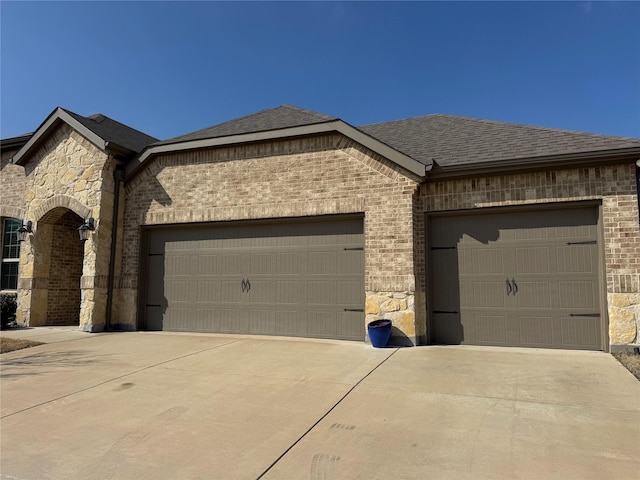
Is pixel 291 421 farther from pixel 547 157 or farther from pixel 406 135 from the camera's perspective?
pixel 406 135

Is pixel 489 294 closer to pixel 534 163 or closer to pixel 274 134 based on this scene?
pixel 534 163

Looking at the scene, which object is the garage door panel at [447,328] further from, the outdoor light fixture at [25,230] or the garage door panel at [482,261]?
the outdoor light fixture at [25,230]

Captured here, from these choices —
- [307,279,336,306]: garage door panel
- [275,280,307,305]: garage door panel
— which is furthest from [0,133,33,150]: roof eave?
[307,279,336,306]: garage door panel

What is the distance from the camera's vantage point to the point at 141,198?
1071 centimetres

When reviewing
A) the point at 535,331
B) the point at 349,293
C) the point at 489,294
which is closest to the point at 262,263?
the point at 349,293

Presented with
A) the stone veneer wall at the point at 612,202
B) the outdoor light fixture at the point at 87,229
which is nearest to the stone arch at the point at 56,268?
the outdoor light fixture at the point at 87,229

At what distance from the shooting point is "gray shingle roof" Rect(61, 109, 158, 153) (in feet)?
35.3

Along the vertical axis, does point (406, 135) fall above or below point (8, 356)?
above

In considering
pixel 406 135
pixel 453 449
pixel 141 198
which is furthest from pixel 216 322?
pixel 453 449

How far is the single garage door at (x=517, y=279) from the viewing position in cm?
759

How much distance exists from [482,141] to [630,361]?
498 centimetres

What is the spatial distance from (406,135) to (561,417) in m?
7.91

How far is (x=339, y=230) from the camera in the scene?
9.02 metres

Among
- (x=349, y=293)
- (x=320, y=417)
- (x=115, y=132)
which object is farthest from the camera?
(x=115, y=132)
